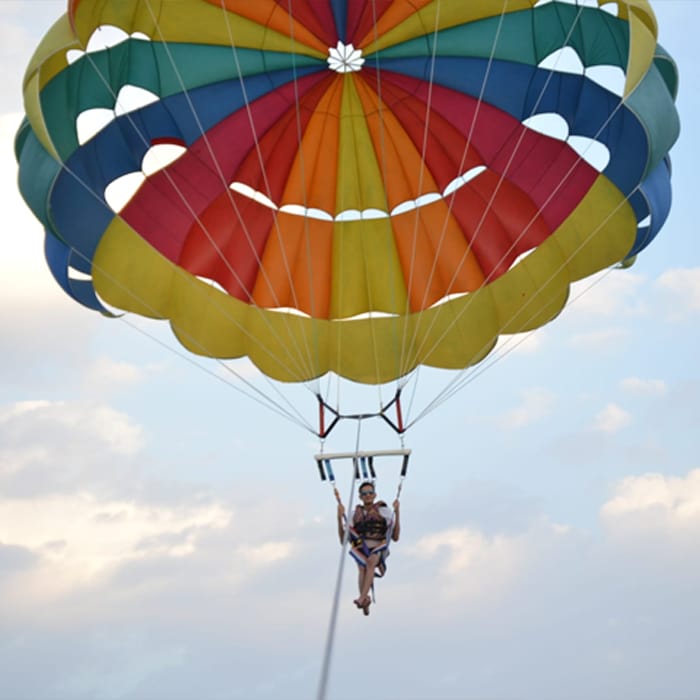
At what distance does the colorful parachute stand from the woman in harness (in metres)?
2.11

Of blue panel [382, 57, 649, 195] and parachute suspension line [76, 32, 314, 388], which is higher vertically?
blue panel [382, 57, 649, 195]

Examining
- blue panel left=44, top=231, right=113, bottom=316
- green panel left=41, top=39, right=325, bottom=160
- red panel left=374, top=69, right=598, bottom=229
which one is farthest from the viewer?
red panel left=374, top=69, right=598, bottom=229

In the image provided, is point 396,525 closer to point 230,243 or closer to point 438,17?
point 230,243

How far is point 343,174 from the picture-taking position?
12375 millimetres

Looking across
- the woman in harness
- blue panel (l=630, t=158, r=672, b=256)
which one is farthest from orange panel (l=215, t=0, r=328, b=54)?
the woman in harness

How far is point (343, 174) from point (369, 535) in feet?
12.4

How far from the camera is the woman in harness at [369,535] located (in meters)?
10.3

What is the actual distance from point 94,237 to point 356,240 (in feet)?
8.33

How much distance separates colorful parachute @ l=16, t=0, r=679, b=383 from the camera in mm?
11172

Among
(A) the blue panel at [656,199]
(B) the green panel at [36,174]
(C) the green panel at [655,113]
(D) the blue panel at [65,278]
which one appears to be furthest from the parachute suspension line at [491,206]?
(B) the green panel at [36,174]

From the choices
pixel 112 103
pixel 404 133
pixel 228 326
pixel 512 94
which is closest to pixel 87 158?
pixel 112 103

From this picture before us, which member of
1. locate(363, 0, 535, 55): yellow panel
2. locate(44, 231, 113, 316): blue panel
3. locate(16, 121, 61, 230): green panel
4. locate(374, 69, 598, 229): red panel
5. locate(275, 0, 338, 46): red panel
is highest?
locate(363, 0, 535, 55): yellow panel

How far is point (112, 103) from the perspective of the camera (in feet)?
36.9

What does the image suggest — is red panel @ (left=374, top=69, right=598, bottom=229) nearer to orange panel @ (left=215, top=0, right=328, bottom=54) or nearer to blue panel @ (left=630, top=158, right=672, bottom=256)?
blue panel @ (left=630, top=158, right=672, bottom=256)
